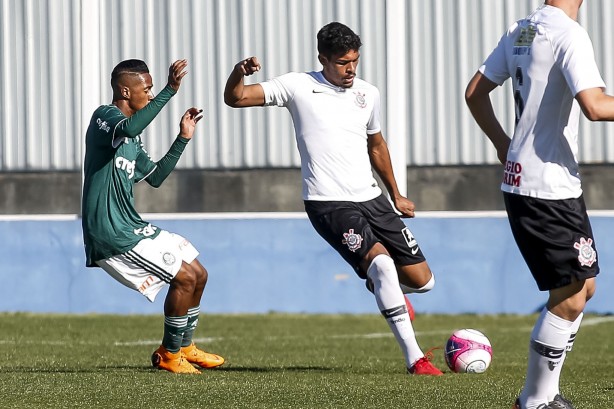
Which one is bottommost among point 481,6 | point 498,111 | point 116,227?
point 116,227

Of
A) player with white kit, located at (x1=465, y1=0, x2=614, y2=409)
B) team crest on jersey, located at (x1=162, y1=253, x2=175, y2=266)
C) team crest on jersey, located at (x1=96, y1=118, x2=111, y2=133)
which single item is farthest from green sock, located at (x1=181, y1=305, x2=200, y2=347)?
player with white kit, located at (x1=465, y1=0, x2=614, y2=409)

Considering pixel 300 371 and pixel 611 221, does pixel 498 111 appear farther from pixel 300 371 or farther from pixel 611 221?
pixel 300 371

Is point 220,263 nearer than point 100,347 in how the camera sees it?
No

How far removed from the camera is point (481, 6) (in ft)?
50.4

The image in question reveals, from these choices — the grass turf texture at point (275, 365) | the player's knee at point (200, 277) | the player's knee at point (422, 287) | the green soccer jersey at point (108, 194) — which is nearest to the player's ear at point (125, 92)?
the green soccer jersey at point (108, 194)

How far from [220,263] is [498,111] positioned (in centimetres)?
346

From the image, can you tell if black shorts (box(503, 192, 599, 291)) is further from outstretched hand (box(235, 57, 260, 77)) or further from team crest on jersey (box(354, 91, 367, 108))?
team crest on jersey (box(354, 91, 367, 108))

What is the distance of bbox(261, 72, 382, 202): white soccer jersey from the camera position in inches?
315

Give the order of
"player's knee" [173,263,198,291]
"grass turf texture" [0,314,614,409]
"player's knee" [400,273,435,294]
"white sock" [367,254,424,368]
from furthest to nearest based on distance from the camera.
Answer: "player's knee" [400,273,435,294] < "player's knee" [173,263,198,291] < "white sock" [367,254,424,368] < "grass turf texture" [0,314,614,409]

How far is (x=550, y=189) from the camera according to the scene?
5461mm

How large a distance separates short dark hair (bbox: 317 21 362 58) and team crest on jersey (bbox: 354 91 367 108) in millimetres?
348

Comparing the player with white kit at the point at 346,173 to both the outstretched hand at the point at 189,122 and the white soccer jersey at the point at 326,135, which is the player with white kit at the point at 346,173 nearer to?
the white soccer jersey at the point at 326,135

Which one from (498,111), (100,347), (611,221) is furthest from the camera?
(498,111)

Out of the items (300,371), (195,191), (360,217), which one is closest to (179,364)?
(300,371)
